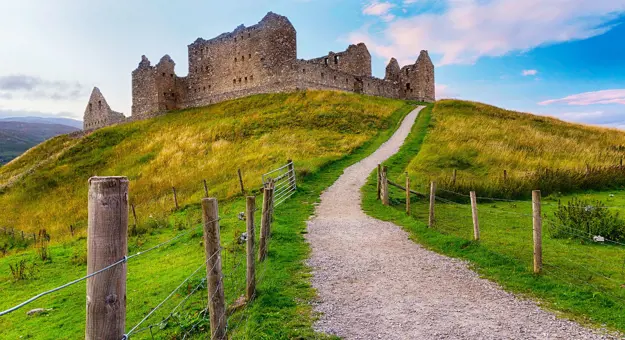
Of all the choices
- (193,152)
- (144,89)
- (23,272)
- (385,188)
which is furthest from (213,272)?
(144,89)

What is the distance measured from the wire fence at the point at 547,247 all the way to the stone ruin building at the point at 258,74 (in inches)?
1350

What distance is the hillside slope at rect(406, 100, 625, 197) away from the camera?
20.6 metres

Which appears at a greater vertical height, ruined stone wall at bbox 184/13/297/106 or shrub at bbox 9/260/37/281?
ruined stone wall at bbox 184/13/297/106

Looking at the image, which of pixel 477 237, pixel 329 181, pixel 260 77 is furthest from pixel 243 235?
pixel 260 77

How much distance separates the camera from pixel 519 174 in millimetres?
21328

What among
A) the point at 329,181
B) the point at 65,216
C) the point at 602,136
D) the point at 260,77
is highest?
the point at 260,77

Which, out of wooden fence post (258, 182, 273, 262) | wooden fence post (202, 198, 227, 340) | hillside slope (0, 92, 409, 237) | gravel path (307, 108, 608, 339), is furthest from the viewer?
hillside slope (0, 92, 409, 237)

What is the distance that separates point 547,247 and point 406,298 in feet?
19.4

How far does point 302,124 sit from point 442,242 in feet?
87.8

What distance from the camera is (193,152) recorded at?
34562 millimetres

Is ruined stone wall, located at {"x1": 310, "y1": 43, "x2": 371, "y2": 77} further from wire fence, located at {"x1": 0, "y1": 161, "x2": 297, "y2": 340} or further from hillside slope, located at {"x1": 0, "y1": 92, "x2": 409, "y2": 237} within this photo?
wire fence, located at {"x1": 0, "y1": 161, "x2": 297, "y2": 340}

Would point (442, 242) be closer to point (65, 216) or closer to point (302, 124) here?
point (65, 216)

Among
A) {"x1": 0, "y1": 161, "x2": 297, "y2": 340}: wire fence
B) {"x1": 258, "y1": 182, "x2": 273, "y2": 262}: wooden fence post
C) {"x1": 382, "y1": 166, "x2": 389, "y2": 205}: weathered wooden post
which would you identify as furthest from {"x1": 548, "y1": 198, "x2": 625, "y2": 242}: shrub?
{"x1": 0, "y1": 161, "x2": 297, "y2": 340}: wire fence

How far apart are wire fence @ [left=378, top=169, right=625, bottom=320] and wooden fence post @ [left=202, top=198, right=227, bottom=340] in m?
6.23
